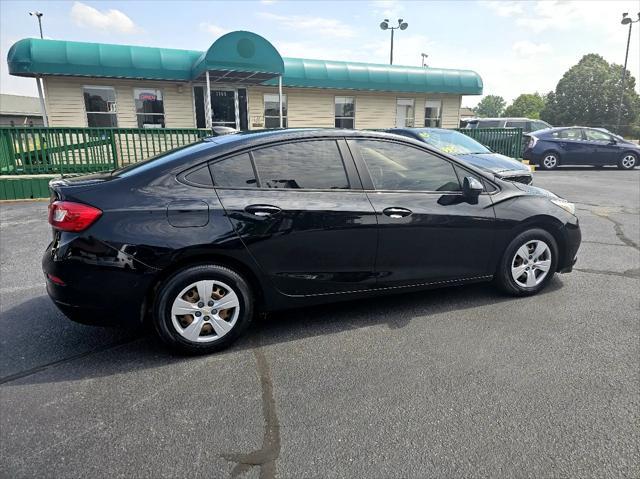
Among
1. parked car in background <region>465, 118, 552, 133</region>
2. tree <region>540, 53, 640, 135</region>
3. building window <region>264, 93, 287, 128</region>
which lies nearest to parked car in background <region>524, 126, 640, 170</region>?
parked car in background <region>465, 118, 552, 133</region>

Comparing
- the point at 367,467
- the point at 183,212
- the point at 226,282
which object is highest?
the point at 183,212

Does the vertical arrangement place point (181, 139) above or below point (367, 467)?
above

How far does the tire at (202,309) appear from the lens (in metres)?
2.96

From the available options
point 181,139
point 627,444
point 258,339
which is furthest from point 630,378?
point 181,139

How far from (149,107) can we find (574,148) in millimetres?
15230

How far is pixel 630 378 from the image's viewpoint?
282cm

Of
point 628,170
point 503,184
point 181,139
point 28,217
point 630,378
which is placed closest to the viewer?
point 630,378

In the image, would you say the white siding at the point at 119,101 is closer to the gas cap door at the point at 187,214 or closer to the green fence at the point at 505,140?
the green fence at the point at 505,140

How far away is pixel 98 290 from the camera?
2875 mm

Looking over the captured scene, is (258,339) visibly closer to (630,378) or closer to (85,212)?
(85,212)

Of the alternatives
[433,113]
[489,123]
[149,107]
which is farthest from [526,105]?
[149,107]

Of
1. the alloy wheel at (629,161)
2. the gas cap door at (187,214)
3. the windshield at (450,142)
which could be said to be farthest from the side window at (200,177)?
the alloy wheel at (629,161)

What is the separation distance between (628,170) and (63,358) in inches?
767

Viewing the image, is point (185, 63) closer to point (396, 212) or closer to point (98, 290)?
point (396, 212)
